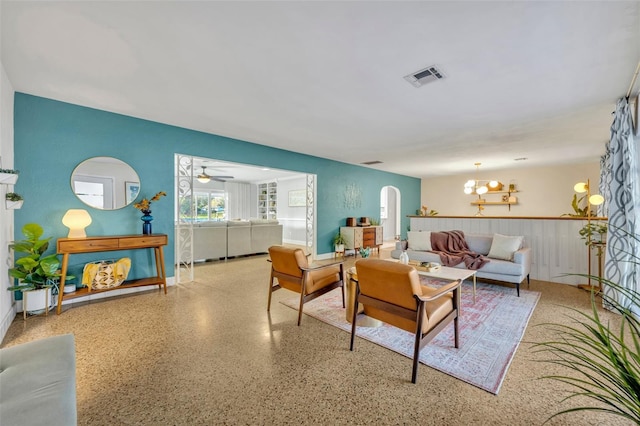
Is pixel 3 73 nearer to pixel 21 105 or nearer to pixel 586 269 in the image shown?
pixel 21 105

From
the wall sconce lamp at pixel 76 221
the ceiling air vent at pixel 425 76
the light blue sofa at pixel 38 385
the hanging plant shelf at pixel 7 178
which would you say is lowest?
the light blue sofa at pixel 38 385

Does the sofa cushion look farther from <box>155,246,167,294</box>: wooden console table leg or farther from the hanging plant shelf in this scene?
the hanging plant shelf

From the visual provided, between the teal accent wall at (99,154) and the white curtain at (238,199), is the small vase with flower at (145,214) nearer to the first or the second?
the teal accent wall at (99,154)

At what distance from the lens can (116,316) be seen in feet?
10.3

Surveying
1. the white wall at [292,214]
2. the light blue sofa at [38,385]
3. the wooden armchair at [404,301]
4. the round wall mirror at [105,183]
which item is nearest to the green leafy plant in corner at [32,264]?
the round wall mirror at [105,183]

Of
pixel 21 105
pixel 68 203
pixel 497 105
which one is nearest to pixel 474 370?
pixel 497 105

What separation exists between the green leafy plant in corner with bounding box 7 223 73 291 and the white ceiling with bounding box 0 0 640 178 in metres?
1.60

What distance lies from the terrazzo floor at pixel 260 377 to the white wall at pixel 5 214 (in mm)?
228

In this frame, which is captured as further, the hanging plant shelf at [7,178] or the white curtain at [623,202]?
the white curtain at [623,202]

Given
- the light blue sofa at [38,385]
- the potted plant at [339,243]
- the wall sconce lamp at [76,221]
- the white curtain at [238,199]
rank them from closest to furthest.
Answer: the light blue sofa at [38,385]
the wall sconce lamp at [76,221]
the potted plant at [339,243]
the white curtain at [238,199]

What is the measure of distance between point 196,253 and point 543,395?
5817mm

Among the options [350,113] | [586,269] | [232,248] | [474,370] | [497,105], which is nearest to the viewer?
[474,370]

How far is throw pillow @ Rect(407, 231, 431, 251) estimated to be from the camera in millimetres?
4879

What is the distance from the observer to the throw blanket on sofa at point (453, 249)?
4.28m
